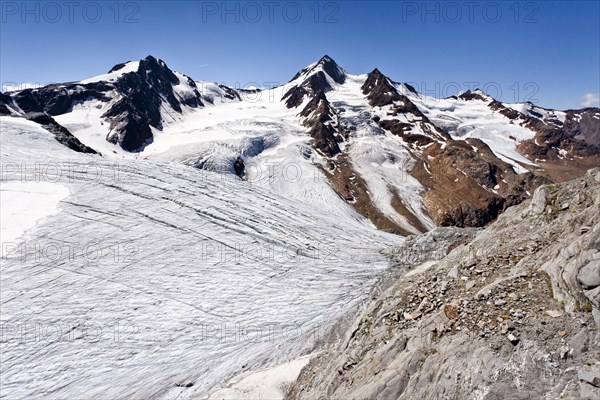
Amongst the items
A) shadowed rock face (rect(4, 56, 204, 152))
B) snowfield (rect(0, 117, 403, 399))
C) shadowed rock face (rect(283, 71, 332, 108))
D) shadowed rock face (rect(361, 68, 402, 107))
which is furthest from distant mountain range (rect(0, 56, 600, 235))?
snowfield (rect(0, 117, 403, 399))

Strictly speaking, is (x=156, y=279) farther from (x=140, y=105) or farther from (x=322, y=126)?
(x=140, y=105)

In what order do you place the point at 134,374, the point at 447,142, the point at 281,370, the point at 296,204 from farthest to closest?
1. the point at 447,142
2. the point at 296,204
3. the point at 134,374
4. the point at 281,370

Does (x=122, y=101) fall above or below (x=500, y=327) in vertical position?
above

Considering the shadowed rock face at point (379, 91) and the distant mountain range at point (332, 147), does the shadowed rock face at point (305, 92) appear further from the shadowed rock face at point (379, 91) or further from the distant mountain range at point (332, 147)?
the shadowed rock face at point (379, 91)

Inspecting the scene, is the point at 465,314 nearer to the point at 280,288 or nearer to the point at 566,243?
the point at 566,243

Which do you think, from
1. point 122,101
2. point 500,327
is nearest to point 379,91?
point 122,101

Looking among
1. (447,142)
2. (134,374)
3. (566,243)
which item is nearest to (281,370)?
(134,374)
